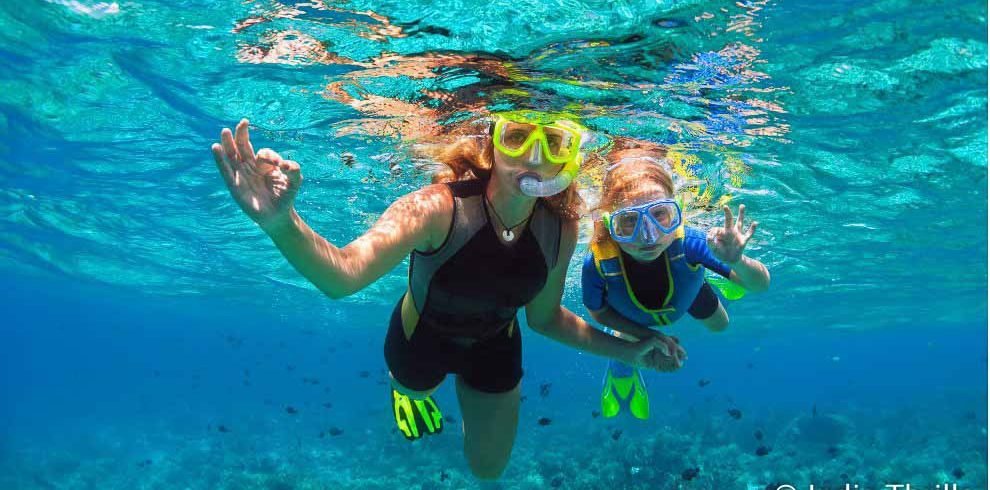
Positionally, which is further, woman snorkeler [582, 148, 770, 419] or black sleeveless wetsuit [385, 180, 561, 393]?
woman snorkeler [582, 148, 770, 419]

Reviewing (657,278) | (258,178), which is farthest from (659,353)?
(258,178)

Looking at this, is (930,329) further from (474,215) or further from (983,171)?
(474,215)

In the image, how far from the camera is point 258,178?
3.12 meters

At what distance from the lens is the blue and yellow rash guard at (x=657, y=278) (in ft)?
21.7

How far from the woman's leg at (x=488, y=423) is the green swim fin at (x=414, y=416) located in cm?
64

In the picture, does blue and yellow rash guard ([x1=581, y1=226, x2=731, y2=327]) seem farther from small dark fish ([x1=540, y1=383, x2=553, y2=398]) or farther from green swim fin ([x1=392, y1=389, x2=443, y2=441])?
small dark fish ([x1=540, y1=383, x2=553, y2=398])

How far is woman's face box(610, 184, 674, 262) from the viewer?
5.71 metres

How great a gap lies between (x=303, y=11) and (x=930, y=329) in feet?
258

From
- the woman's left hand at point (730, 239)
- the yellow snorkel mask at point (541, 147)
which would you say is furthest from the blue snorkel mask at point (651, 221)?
the yellow snorkel mask at point (541, 147)

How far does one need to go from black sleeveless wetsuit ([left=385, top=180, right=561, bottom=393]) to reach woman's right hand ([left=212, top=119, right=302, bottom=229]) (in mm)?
1818

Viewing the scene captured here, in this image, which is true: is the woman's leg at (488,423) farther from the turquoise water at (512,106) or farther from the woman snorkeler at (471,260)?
the turquoise water at (512,106)

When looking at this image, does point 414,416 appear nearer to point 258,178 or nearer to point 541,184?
point 541,184

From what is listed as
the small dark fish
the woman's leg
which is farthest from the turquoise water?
the woman's leg

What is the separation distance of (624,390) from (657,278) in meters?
2.42
